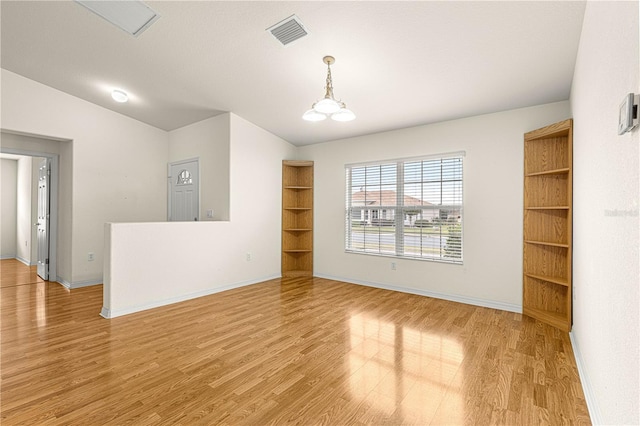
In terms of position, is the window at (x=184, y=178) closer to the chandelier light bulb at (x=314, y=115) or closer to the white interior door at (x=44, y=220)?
the white interior door at (x=44, y=220)

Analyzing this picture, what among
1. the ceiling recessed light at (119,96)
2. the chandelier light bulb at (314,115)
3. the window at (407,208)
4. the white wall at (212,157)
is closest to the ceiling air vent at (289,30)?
the chandelier light bulb at (314,115)

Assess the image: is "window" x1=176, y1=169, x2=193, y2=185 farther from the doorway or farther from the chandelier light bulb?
the chandelier light bulb

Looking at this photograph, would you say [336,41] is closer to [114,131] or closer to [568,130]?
[568,130]

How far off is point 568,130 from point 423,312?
2.55 m

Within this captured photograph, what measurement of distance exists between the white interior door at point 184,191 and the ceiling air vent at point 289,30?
3192 mm

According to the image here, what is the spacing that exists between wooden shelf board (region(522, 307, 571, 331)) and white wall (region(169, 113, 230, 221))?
4.35 metres

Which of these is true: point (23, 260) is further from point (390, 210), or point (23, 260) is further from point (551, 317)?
point (551, 317)

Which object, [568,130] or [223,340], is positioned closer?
[223,340]

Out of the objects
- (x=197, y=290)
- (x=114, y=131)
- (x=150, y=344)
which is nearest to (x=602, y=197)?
(x=150, y=344)

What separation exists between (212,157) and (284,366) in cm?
378

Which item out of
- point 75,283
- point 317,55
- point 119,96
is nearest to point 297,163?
point 317,55

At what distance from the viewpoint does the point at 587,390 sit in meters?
1.99

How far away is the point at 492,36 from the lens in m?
2.55

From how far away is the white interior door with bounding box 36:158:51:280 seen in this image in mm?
5238
